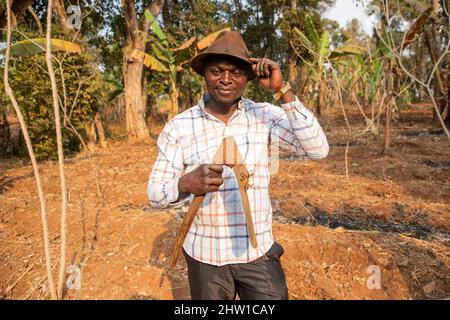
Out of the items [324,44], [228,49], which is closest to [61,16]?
[324,44]

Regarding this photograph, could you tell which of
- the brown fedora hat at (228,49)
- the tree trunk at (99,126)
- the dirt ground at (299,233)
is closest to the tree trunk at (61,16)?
the tree trunk at (99,126)

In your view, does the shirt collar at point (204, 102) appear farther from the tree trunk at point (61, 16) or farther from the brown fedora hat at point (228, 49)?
the tree trunk at point (61, 16)

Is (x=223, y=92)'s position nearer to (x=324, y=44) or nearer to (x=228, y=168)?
(x=228, y=168)

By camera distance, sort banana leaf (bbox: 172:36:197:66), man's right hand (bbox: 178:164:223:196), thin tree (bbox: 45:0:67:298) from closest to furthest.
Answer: man's right hand (bbox: 178:164:223:196), thin tree (bbox: 45:0:67:298), banana leaf (bbox: 172:36:197:66)

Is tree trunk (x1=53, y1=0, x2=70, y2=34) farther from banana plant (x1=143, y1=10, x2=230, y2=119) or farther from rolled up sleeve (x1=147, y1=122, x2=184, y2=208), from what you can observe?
rolled up sleeve (x1=147, y1=122, x2=184, y2=208)

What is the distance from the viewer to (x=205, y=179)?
123 centimetres

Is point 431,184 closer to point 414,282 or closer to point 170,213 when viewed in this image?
point 414,282

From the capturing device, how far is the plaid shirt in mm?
1471

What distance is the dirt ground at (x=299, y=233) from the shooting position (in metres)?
2.63

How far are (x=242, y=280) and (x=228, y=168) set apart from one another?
518 mm

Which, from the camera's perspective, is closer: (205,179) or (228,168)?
(205,179)

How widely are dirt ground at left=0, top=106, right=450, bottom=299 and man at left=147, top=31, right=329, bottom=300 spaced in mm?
1233

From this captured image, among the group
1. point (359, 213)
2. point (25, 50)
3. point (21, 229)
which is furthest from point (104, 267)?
point (25, 50)

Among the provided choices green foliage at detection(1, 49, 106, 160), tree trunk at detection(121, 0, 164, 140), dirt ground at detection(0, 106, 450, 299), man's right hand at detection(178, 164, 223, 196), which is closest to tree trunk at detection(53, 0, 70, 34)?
green foliage at detection(1, 49, 106, 160)
